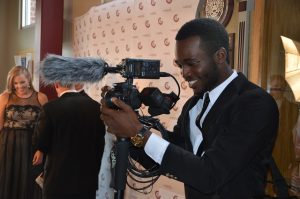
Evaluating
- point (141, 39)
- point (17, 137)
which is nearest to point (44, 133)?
point (17, 137)

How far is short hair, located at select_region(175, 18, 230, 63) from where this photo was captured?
118 cm

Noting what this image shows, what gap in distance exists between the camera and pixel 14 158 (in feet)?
11.9

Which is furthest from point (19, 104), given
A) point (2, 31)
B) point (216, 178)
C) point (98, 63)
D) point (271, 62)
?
point (2, 31)

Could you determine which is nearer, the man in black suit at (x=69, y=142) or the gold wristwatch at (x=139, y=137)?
the gold wristwatch at (x=139, y=137)

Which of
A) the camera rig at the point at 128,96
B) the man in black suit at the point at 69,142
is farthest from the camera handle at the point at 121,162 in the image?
the man in black suit at the point at 69,142

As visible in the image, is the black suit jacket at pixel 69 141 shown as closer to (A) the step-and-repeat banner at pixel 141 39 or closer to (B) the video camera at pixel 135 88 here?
(A) the step-and-repeat banner at pixel 141 39

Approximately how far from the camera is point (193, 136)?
1324mm

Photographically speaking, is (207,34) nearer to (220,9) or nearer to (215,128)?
(215,128)

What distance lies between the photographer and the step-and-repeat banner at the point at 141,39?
2.96 metres

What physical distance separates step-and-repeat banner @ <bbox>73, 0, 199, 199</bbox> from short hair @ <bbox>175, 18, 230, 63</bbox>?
4.11 ft

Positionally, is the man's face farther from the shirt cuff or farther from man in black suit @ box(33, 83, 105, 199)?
man in black suit @ box(33, 83, 105, 199)

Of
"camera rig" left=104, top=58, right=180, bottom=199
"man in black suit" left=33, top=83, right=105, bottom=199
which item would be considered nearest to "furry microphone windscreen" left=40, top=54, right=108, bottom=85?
"camera rig" left=104, top=58, right=180, bottom=199

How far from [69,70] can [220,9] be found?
1471 mm

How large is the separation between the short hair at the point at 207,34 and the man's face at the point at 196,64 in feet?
0.05
